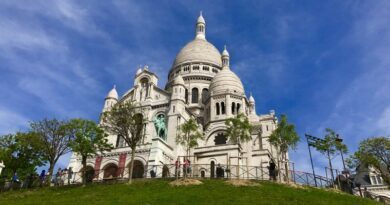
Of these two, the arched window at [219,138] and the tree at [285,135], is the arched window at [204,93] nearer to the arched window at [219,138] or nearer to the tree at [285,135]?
the arched window at [219,138]

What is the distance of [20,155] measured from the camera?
41344 mm

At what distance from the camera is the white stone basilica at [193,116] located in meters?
45.3

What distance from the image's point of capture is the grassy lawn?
78.9 ft

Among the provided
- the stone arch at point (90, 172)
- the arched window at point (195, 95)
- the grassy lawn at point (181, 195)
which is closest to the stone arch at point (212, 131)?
the arched window at point (195, 95)

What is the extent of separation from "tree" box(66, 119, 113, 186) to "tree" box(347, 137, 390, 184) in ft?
91.8

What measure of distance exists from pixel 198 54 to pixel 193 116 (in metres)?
22.7

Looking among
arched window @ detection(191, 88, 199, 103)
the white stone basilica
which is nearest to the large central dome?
the white stone basilica

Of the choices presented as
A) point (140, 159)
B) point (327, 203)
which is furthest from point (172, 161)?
point (327, 203)

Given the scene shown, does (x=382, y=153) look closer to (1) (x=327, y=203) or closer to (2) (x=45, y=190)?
(1) (x=327, y=203)

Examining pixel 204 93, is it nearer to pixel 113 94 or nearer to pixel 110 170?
pixel 113 94

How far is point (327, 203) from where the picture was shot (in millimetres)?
25406

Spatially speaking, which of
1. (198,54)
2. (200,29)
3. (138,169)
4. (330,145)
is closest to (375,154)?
(330,145)

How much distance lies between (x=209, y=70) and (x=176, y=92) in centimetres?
2403

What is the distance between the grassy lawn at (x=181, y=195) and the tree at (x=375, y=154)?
12.1 meters
